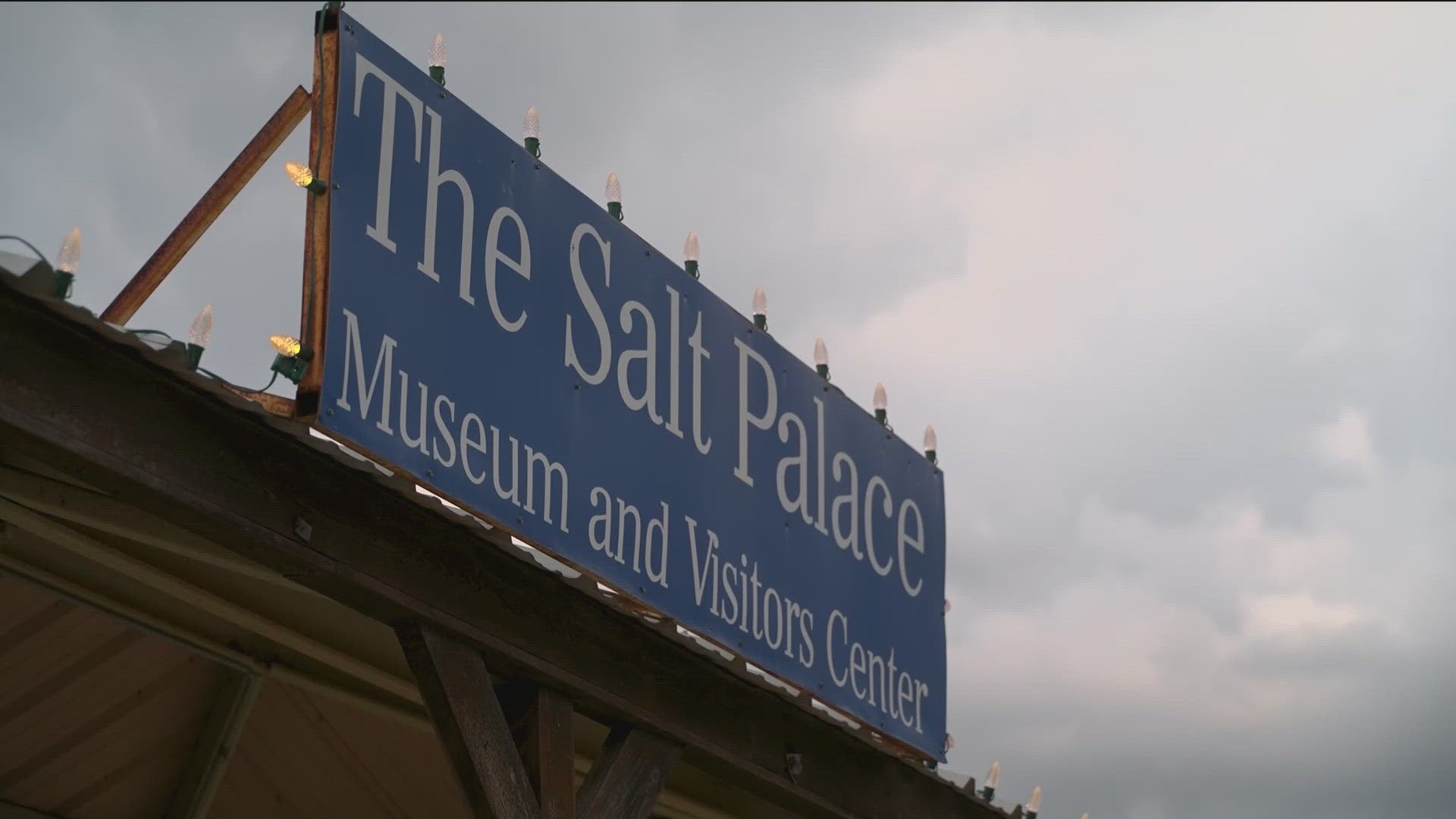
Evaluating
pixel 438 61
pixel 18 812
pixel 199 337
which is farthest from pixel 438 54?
pixel 18 812

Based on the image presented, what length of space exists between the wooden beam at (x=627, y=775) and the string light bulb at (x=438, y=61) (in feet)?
6.50

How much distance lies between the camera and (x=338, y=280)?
3852mm

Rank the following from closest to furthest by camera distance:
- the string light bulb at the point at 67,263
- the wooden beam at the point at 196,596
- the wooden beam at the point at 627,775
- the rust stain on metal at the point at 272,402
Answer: the string light bulb at the point at 67,263, the rust stain on metal at the point at 272,402, the wooden beam at the point at 196,596, the wooden beam at the point at 627,775

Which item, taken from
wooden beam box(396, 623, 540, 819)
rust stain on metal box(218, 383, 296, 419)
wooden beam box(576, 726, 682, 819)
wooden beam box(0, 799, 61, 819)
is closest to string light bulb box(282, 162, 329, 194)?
rust stain on metal box(218, 383, 296, 419)

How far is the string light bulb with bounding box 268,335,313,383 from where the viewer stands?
366 cm

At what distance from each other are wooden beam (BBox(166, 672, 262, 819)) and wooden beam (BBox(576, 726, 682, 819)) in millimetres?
1412

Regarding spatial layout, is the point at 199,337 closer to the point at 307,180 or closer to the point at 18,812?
the point at 307,180

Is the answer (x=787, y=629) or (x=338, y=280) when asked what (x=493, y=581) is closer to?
(x=338, y=280)

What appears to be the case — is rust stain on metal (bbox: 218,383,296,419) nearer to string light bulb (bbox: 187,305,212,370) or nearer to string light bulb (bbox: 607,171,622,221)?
string light bulb (bbox: 187,305,212,370)

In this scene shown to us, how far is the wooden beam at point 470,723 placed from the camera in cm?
375

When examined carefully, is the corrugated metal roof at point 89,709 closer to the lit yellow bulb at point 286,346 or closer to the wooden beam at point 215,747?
the wooden beam at point 215,747

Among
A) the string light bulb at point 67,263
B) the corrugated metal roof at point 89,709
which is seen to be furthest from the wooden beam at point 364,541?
the corrugated metal roof at point 89,709

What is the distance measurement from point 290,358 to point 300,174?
0.53m

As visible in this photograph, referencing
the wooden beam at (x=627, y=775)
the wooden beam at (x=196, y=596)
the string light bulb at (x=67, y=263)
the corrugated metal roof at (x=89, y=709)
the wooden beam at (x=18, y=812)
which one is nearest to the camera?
the string light bulb at (x=67, y=263)
